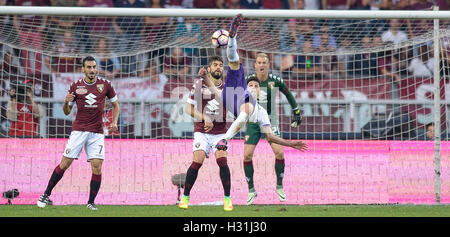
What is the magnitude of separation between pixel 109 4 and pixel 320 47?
6.33 m

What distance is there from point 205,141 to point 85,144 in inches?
64.3

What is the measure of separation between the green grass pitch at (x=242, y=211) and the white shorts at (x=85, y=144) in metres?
0.70

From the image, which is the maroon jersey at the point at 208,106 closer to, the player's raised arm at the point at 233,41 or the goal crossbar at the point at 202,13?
the player's raised arm at the point at 233,41

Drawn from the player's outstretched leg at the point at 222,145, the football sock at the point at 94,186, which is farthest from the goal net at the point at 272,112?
the player's outstretched leg at the point at 222,145

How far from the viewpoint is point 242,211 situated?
899 centimetres

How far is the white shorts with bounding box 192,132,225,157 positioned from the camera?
9.07 m

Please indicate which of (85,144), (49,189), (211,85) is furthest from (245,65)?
(49,189)

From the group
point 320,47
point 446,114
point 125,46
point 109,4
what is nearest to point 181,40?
point 125,46

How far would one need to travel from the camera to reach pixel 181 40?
11.2 m

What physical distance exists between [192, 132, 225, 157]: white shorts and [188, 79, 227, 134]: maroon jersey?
5 centimetres

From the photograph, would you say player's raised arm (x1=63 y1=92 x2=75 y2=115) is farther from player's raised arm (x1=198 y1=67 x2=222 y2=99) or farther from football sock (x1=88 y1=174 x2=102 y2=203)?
player's raised arm (x1=198 y1=67 x2=222 y2=99)

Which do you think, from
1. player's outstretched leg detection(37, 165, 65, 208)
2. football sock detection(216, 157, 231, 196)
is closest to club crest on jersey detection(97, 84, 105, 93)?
player's outstretched leg detection(37, 165, 65, 208)

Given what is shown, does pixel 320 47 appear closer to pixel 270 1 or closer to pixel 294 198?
pixel 294 198

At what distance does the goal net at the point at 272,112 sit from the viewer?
10.7 meters
